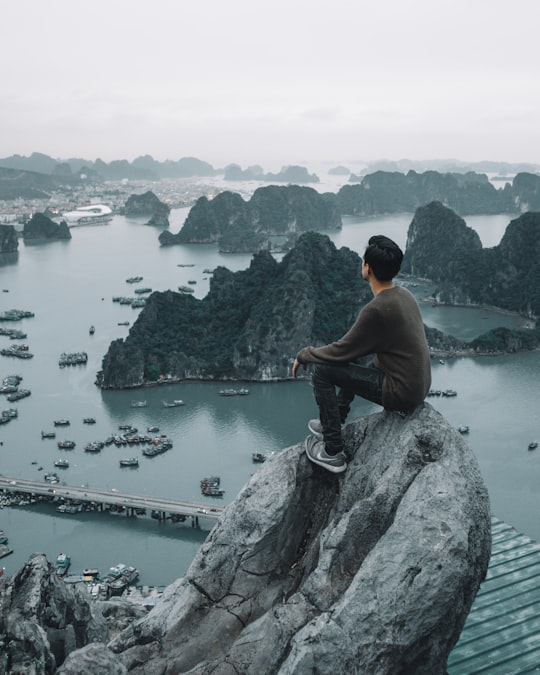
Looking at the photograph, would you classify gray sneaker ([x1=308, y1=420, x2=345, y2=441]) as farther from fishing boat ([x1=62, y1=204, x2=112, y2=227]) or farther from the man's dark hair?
fishing boat ([x1=62, y1=204, x2=112, y2=227])

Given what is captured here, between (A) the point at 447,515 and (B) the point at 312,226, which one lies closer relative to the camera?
(A) the point at 447,515

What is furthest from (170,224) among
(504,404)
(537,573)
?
(537,573)

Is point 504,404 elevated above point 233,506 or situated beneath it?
situated beneath

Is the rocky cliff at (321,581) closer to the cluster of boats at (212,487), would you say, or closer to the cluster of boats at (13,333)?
the cluster of boats at (212,487)

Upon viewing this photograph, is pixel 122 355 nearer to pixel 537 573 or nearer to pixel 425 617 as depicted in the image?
pixel 537 573

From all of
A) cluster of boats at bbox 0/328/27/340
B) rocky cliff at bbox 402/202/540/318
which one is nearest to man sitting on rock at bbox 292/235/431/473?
cluster of boats at bbox 0/328/27/340

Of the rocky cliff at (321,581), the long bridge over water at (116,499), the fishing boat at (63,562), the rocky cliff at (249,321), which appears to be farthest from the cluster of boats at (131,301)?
the rocky cliff at (321,581)

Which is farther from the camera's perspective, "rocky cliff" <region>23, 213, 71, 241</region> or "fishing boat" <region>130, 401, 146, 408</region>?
"rocky cliff" <region>23, 213, 71, 241</region>
